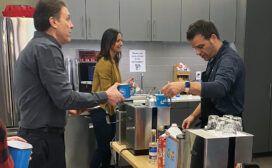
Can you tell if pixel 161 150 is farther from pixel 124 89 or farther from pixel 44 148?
pixel 44 148

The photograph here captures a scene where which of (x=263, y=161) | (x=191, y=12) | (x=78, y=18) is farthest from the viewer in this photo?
(x=191, y=12)

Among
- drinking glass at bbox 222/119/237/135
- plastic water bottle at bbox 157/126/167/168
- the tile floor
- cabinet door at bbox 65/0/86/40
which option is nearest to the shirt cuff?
plastic water bottle at bbox 157/126/167/168

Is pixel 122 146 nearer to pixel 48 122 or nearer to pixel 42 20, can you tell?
pixel 48 122

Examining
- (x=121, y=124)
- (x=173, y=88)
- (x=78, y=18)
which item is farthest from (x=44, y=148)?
(x=78, y=18)

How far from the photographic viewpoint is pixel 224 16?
186 inches

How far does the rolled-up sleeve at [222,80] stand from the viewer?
180 cm

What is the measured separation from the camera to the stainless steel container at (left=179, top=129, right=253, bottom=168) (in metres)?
1.33

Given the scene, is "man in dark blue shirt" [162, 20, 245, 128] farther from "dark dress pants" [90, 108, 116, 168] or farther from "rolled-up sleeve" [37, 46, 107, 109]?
"dark dress pants" [90, 108, 116, 168]

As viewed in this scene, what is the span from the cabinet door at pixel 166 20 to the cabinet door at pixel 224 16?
587mm

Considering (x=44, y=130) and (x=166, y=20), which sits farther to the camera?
(x=166, y=20)

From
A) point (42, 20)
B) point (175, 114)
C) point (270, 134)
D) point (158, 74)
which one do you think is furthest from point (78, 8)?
point (270, 134)

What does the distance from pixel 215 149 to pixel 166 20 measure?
327 centimetres

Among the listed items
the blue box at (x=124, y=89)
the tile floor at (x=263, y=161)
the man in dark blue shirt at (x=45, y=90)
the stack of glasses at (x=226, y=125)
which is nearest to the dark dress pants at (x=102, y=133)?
the blue box at (x=124, y=89)

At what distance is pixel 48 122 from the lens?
5.57 ft
